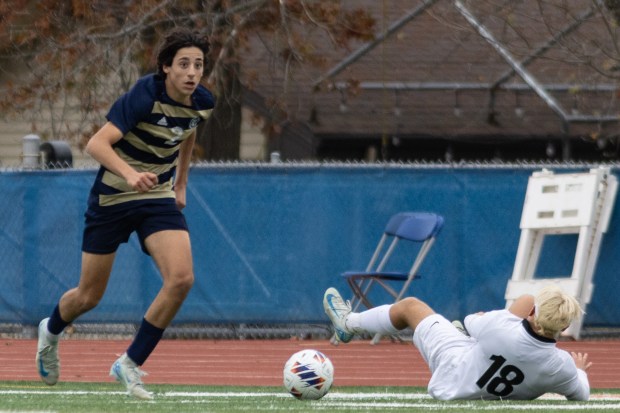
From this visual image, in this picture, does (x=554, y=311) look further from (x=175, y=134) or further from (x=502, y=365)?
(x=175, y=134)

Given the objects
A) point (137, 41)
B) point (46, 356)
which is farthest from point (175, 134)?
point (137, 41)

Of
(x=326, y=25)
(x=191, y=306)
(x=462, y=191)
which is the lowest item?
(x=191, y=306)

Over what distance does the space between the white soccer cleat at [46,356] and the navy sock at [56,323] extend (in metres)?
0.05

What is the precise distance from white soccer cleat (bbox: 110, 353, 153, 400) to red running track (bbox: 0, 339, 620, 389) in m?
1.96

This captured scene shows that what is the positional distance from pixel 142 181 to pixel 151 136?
632 mm

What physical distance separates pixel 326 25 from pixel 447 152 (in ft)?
Answer: 14.2

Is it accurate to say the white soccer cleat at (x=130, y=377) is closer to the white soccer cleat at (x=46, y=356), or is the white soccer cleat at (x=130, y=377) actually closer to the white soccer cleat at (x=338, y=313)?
the white soccer cleat at (x=46, y=356)

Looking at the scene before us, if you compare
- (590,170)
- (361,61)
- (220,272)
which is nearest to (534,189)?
(590,170)

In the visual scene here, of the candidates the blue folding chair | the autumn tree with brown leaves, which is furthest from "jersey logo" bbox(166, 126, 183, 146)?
the autumn tree with brown leaves

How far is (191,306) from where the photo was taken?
14.4 m

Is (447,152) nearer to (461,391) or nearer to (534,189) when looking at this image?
(534,189)

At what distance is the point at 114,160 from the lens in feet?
25.9

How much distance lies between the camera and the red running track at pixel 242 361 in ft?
34.4

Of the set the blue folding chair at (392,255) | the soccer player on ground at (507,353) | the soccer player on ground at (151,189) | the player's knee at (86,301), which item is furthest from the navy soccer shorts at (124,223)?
the blue folding chair at (392,255)
